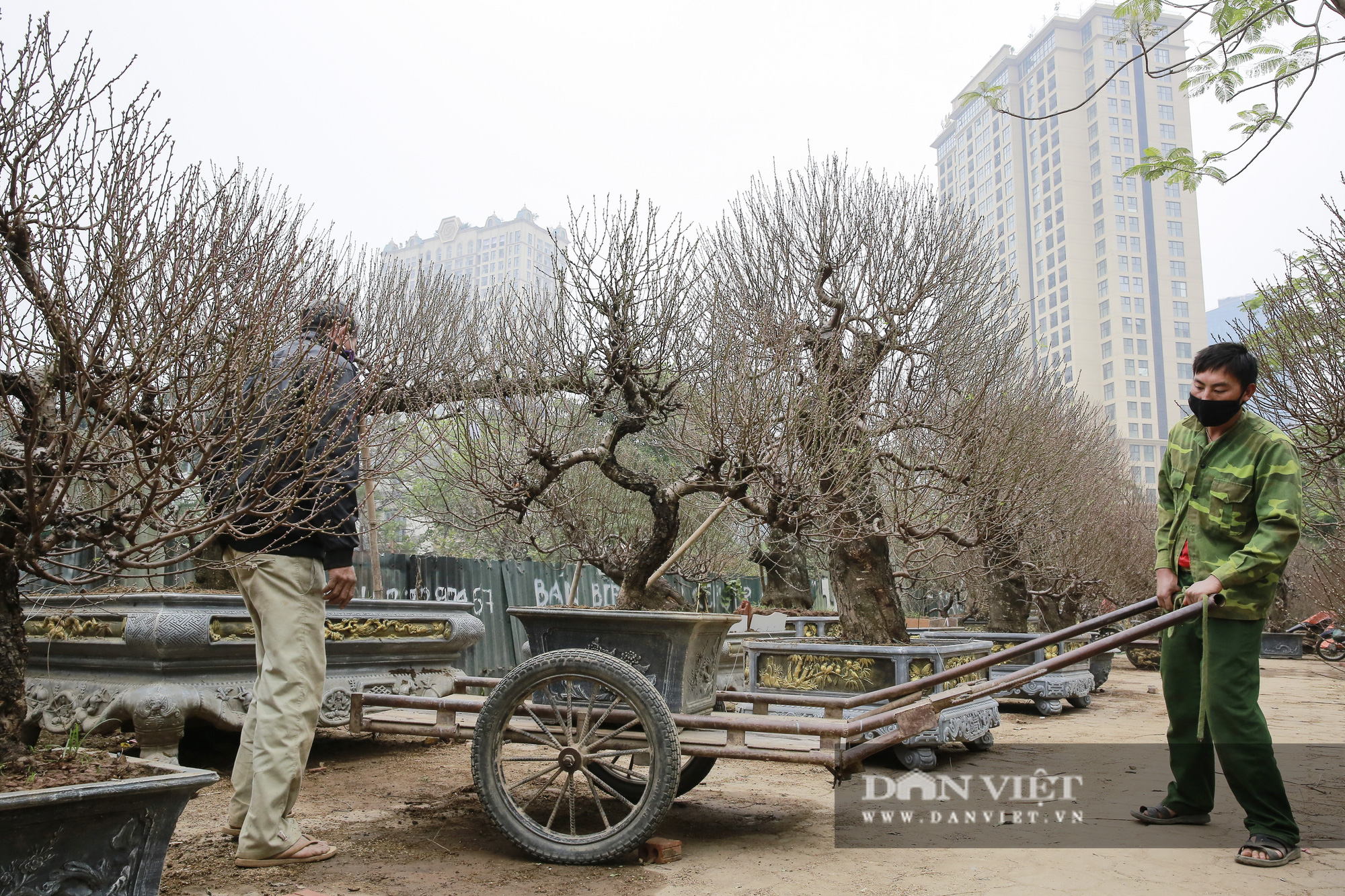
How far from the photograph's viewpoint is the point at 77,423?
2105 millimetres

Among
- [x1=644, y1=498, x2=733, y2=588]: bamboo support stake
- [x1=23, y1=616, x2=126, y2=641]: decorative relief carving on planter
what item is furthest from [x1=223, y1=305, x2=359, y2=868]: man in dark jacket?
[x1=644, y1=498, x2=733, y2=588]: bamboo support stake

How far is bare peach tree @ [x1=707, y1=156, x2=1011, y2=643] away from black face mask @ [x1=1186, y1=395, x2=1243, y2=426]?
9.97 feet

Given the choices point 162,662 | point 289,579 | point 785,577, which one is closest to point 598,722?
point 289,579

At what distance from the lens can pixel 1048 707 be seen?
946cm

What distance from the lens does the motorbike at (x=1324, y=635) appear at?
1789 cm

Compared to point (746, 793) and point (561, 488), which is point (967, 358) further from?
point (746, 793)

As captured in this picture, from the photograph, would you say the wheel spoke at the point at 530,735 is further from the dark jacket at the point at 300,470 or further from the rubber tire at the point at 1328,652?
the rubber tire at the point at 1328,652

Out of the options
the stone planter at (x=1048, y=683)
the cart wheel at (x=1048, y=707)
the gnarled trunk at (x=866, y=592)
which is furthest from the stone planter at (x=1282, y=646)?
the gnarled trunk at (x=866, y=592)

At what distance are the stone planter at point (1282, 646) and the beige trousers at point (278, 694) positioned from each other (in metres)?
23.6

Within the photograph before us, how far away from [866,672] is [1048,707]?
4435 millimetres

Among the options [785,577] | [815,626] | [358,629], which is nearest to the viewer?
[358,629]

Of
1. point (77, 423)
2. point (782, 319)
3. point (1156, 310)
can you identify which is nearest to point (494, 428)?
point (782, 319)

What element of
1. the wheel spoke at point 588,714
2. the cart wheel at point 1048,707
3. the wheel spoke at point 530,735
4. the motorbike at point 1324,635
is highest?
the wheel spoke at point 588,714

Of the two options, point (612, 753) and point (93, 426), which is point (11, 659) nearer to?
point (93, 426)
